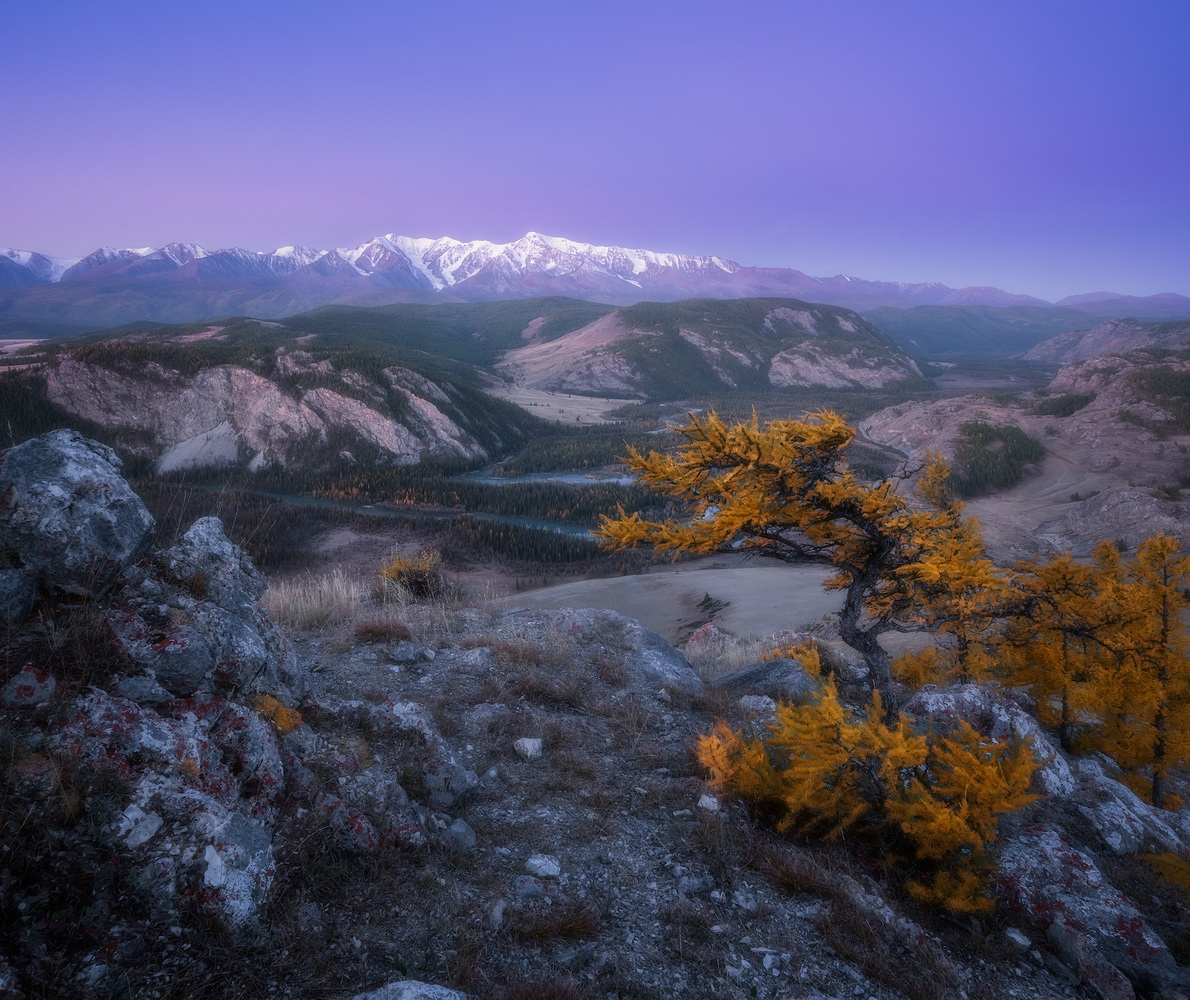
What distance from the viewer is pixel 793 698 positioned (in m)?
7.73

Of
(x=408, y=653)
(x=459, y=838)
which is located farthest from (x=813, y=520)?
(x=408, y=653)

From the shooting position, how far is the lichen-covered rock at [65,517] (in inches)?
138

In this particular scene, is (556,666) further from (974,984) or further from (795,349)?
(795,349)

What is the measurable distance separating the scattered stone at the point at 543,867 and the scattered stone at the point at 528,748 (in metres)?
1.40

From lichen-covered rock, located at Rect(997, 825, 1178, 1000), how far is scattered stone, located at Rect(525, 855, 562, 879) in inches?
140

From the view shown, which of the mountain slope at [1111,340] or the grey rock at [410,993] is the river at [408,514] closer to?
the grey rock at [410,993]

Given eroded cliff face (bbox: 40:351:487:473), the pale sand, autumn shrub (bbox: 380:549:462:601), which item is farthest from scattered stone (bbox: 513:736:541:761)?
eroded cliff face (bbox: 40:351:487:473)

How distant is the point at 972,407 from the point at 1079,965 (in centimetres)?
6266

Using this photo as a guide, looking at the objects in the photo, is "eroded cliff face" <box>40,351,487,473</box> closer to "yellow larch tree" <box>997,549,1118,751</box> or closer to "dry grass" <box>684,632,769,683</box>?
"dry grass" <box>684,632,769,683</box>

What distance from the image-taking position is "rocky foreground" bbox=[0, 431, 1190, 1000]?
257cm

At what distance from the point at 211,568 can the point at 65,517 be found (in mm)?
1118

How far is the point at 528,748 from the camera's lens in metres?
5.38

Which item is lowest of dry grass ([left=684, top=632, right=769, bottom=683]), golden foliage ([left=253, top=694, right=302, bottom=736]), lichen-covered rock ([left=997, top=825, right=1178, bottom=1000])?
dry grass ([left=684, top=632, right=769, bottom=683])

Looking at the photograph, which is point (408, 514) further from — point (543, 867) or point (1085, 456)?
point (1085, 456)
